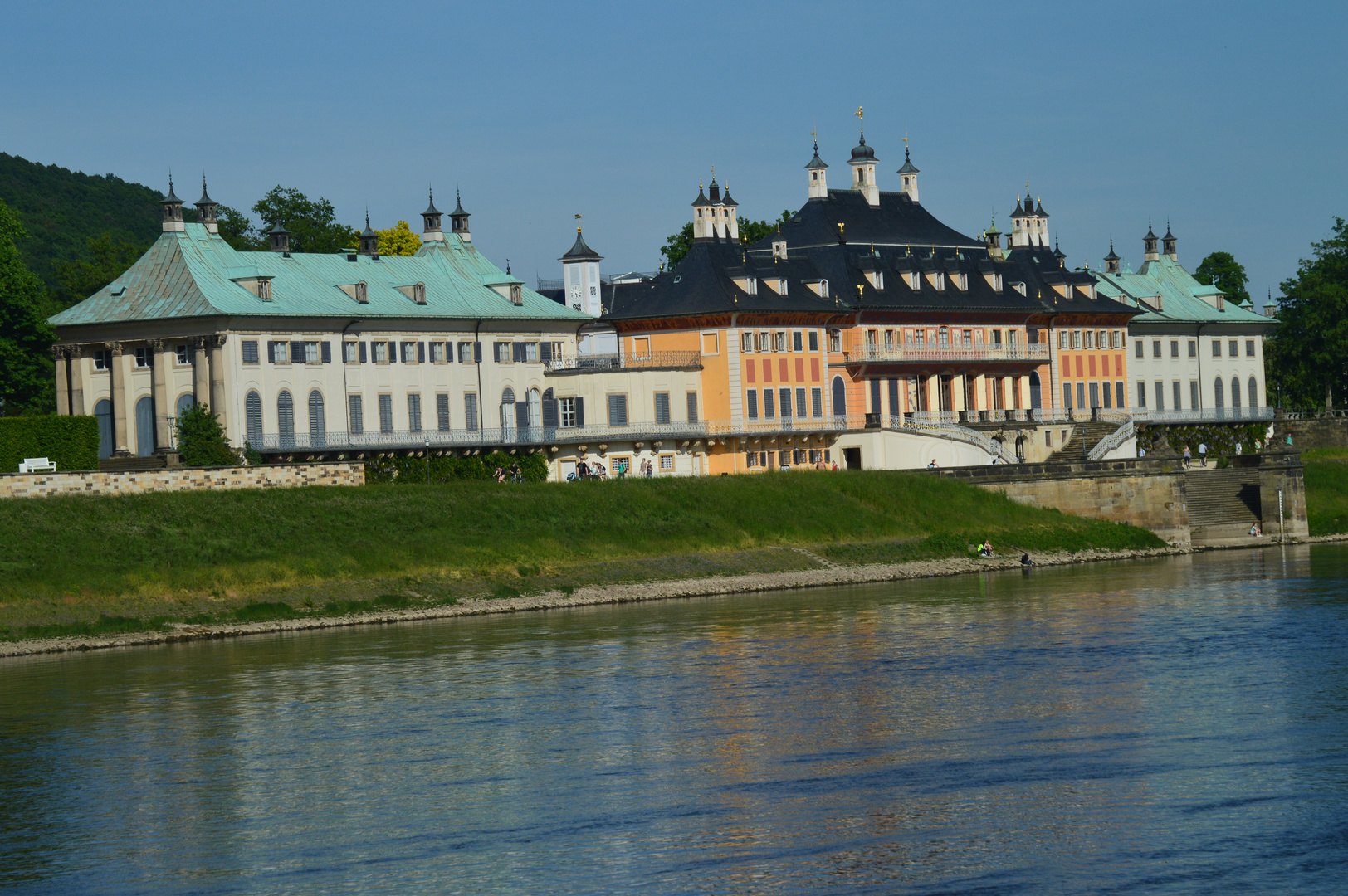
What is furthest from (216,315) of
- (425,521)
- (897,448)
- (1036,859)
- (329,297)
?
(1036,859)

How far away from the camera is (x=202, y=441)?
236ft

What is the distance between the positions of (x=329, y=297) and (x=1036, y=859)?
59214 millimetres

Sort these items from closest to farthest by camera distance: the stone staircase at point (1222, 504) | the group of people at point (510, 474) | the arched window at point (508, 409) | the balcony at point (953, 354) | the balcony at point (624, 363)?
the group of people at point (510, 474)
the arched window at point (508, 409)
the balcony at point (624, 363)
the stone staircase at point (1222, 504)
the balcony at point (953, 354)

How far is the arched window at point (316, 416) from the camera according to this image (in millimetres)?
78312

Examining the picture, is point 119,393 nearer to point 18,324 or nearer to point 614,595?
point 18,324

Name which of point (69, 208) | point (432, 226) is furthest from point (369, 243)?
point (69, 208)

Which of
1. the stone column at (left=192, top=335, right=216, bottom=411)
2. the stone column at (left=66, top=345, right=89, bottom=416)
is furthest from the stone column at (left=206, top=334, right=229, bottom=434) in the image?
the stone column at (left=66, top=345, right=89, bottom=416)

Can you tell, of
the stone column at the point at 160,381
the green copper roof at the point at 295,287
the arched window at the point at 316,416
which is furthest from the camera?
the arched window at the point at 316,416

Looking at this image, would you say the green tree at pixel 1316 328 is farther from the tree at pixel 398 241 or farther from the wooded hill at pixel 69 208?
the wooded hill at pixel 69 208

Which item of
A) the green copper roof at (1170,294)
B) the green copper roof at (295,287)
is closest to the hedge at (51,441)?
the green copper roof at (295,287)

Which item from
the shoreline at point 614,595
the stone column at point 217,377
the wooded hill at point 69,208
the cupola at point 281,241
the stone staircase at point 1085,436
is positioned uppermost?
the wooded hill at point 69,208

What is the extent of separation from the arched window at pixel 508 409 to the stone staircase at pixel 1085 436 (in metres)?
29.0

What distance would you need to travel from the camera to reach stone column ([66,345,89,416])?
78312 mm

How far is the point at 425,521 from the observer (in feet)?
222
